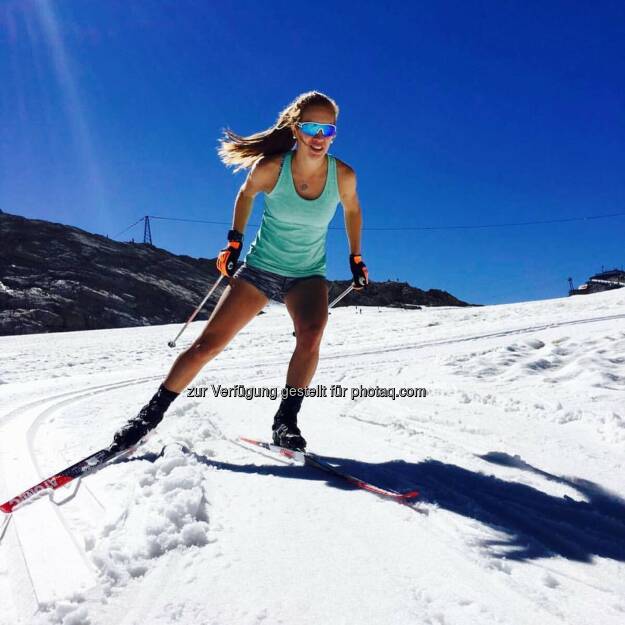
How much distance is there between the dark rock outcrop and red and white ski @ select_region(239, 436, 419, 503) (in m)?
19.6

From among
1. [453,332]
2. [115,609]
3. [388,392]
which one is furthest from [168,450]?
[453,332]

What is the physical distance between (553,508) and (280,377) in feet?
14.5

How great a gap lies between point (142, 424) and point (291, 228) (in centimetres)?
144

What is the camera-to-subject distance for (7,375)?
6742 millimetres

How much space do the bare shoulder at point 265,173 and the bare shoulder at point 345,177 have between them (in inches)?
14.6

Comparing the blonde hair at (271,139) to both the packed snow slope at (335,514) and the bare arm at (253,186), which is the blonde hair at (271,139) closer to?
the bare arm at (253,186)

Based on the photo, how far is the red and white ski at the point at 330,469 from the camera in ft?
6.63

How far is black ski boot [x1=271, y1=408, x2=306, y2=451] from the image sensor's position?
2822 millimetres

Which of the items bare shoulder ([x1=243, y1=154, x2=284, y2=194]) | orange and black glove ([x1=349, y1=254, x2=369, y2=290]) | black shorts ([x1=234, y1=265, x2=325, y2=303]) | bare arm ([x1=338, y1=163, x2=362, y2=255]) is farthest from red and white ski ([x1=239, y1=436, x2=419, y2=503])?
bare shoulder ([x1=243, y1=154, x2=284, y2=194])

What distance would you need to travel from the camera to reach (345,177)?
3203mm

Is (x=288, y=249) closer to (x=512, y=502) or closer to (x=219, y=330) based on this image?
(x=219, y=330)

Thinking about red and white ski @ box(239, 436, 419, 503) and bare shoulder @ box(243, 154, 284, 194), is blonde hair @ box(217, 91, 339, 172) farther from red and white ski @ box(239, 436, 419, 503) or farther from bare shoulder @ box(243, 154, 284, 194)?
red and white ski @ box(239, 436, 419, 503)

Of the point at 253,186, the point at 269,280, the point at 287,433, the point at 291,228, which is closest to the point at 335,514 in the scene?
the point at 287,433

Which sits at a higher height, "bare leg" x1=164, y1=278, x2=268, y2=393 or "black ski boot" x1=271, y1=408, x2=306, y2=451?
"bare leg" x1=164, y1=278, x2=268, y2=393
